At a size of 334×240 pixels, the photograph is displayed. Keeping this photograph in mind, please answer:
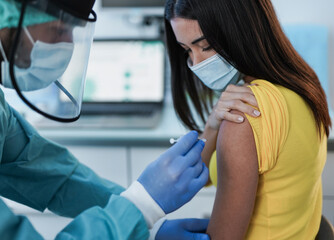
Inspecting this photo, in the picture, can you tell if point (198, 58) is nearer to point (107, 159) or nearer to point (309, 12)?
point (107, 159)

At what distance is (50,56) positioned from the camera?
0.96 meters

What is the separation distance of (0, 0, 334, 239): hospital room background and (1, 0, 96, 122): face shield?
39.7 inches

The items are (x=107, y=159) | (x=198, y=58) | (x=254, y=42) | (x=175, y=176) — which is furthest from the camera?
(x=107, y=159)

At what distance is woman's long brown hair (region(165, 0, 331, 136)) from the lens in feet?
3.58

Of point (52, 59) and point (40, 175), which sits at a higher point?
point (52, 59)

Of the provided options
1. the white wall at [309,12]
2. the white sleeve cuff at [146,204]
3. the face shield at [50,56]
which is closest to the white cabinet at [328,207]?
the white wall at [309,12]

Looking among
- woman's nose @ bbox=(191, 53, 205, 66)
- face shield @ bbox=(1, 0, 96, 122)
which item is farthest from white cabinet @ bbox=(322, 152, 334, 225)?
face shield @ bbox=(1, 0, 96, 122)

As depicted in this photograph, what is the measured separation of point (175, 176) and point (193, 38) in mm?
413

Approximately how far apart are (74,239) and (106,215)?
87mm

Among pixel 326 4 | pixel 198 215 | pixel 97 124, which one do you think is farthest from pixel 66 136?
pixel 326 4

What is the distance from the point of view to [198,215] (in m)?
2.18

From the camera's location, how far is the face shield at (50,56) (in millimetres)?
878

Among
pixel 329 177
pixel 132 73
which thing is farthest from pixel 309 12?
pixel 132 73

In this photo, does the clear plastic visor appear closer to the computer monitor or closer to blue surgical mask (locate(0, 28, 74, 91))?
blue surgical mask (locate(0, 28, 74, 91))
